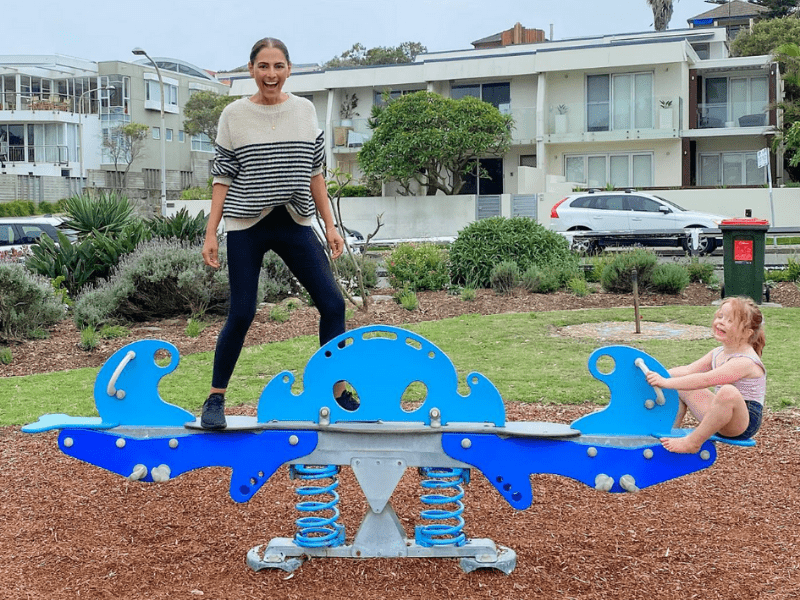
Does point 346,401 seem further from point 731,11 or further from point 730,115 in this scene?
point 731,11

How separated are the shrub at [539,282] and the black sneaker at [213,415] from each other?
10850 millimetres

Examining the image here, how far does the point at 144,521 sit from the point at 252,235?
5.27 ft

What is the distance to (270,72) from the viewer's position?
3.99m

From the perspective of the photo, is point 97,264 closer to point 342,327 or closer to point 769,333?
point 769,333

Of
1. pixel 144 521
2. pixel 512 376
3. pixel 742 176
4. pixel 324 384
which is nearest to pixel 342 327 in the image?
pixel 324 384

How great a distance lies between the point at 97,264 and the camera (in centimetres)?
1395

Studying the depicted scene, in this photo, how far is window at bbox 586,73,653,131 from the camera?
37531 millimetres

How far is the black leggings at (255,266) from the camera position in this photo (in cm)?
408

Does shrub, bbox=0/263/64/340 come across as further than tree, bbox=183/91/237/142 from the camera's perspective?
No

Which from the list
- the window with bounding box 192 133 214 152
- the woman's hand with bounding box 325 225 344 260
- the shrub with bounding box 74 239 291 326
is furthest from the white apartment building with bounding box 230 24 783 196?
the woman's hand with bounding box 325 225 344 260

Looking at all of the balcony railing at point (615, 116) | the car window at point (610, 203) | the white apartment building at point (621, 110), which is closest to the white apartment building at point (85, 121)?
the white apartment building at point (621, 110)

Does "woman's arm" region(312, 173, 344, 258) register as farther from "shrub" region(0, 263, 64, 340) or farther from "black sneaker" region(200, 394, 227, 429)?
"shrub" region(0, 263, 64, 340)

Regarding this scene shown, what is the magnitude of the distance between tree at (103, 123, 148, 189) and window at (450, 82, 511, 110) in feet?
80.6

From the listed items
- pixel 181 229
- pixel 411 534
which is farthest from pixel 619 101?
pixel 411 534
